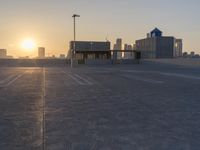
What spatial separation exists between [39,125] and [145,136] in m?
2.62

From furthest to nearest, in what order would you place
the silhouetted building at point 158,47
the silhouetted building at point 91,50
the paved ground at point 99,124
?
the silhouetted building at point 158,47 → the silhouetted building at point 91,50 → the paved ground at point 99,124

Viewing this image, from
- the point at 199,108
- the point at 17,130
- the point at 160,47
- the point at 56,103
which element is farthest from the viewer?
the point at 160,47

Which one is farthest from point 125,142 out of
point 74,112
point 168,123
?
point 74,112

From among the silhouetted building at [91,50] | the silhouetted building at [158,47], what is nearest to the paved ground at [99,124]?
the silhouetted building at [91,50]

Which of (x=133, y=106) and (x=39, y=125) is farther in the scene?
(x=133, y=106)

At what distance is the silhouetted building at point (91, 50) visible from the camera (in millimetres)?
116500

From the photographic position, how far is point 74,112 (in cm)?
1066

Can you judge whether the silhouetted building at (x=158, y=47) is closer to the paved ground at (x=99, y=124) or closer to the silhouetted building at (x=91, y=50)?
the silhouetted building at (x=91, y=50)

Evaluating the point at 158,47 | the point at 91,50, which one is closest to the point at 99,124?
the point at 91,50

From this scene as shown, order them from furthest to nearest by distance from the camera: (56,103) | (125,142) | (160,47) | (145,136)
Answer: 1. (160,47)
2. (56,103)
3. (145,136)
4. (125,142)

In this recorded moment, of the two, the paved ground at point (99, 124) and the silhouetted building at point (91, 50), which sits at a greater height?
the silhouetted building at point (91, 50)

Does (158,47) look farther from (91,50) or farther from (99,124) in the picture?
(99,124)

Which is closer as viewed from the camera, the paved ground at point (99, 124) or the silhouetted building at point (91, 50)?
the paved ground at point (99, 124)

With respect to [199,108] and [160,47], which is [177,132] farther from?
[160,47]
